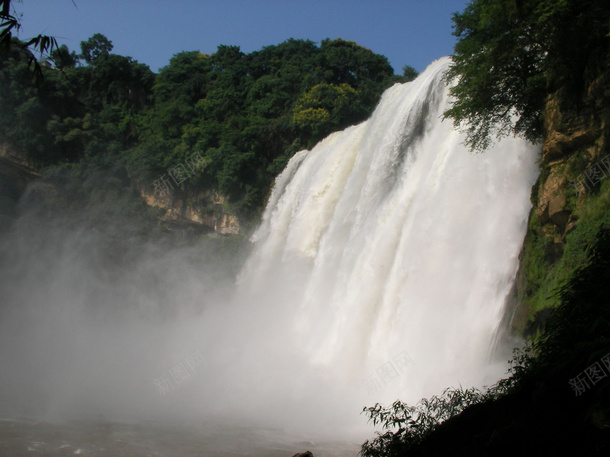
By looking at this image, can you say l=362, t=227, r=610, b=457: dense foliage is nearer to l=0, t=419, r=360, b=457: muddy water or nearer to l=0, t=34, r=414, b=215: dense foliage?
l=0, t=419, r=360, b=457: muddy water

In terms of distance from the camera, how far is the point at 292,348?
53.1ft

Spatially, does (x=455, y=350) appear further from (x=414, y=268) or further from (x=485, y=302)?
(x=414, y=268)

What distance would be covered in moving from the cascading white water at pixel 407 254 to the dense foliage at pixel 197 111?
8.85 meters

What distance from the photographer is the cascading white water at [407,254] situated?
420 inches

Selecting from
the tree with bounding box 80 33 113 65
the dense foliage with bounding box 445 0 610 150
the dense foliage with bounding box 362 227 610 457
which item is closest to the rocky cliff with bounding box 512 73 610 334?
the dense foliage with bounding box 445 0 610 150

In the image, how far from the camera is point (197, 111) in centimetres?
3325

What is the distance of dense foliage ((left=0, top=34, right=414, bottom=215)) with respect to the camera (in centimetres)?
2867

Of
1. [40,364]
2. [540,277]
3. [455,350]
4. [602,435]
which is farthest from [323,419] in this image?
[40,364]

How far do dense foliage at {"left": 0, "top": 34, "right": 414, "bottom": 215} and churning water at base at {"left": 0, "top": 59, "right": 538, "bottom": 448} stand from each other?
159 inches

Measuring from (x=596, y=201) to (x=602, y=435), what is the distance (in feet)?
18.3

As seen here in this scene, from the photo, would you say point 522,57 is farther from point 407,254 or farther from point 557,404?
point 557,404

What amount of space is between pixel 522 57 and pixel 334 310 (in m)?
8.39

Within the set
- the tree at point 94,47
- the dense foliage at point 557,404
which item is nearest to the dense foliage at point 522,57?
the dense foliage at point 557,404

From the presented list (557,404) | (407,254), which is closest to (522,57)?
(407,254)
